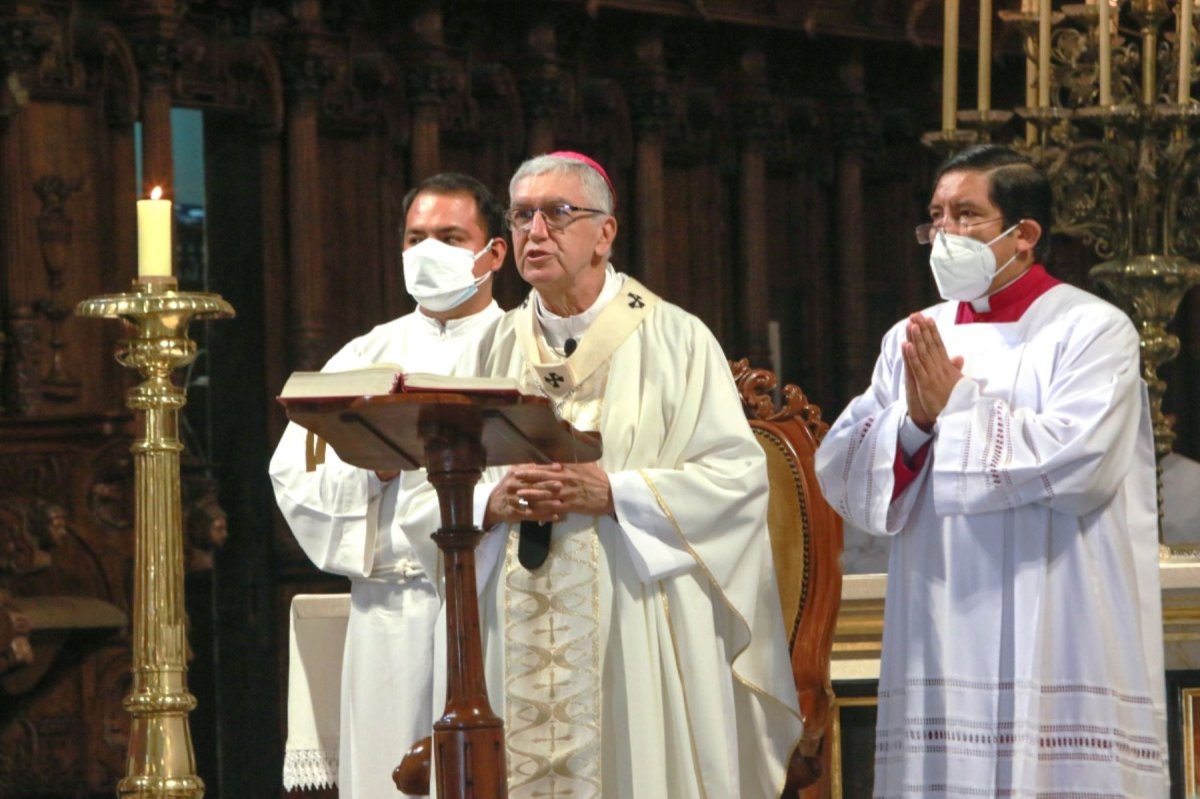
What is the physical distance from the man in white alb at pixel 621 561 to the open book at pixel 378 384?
0.49 meters

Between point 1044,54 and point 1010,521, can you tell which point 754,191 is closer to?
point 1044,54

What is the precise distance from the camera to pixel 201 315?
13.5 feet

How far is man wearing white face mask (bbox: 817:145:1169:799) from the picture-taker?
4.17 metres

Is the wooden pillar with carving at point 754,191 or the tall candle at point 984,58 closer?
the tall candle at point 984,58

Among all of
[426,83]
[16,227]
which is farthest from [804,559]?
[426,83]

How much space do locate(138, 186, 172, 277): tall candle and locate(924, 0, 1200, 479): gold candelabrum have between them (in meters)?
2.06

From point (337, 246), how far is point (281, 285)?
33 centimetres

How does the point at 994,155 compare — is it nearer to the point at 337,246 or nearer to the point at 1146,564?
the point at 1146,564

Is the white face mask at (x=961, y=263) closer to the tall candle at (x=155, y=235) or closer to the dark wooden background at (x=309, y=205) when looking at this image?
the tall candle at (x=155, y=235)

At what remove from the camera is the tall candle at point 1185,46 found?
5222 mm

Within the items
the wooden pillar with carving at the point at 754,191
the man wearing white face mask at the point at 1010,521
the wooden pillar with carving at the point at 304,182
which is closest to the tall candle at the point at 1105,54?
the man wearing white face mask at the point at 1010,521

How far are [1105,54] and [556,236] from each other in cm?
176

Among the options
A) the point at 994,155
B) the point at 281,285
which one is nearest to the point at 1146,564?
the point at 994,155

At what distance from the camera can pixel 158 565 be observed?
159 inches
